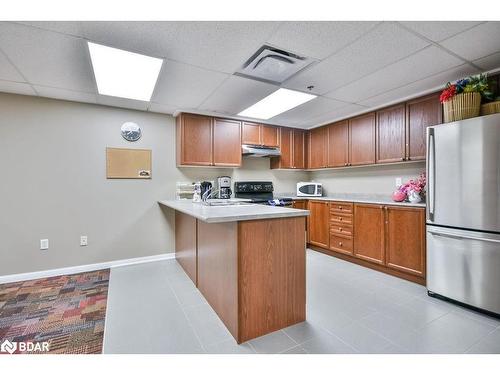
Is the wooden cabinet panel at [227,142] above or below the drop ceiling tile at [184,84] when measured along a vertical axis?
below

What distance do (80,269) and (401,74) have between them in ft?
14.8

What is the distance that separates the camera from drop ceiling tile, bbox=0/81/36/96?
8.77 feet

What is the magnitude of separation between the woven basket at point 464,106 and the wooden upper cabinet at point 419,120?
42 centimetres

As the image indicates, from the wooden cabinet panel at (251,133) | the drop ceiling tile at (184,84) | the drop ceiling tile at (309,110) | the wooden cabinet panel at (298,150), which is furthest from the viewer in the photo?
the wooden cabinet panel at (298,150)

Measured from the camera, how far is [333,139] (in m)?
4.34

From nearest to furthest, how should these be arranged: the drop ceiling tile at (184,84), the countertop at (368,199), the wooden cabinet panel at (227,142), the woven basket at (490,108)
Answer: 1. the woven basket at (490,108)
2. the drop ceiling tile at (184,84)
3. the countertop at (368,199)
4. the wooden cabinet panel at (227,142)

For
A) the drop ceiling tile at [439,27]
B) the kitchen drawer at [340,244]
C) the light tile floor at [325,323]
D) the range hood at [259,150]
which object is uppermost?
the drop ceiling tile at [439,27]

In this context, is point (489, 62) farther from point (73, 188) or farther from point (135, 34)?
point (73, 188)

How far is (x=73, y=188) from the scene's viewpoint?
130 inches

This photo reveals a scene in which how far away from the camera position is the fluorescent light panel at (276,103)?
10.1ft

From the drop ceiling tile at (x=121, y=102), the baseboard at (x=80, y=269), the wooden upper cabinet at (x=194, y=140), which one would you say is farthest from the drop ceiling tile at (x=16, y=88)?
the baseboard at (x=80, y=269)

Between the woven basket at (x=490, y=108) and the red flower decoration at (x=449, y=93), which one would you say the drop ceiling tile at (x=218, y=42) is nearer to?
the red flower decoration at (x=449, y=93)

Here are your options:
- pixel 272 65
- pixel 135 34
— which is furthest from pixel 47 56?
pixel 272 65

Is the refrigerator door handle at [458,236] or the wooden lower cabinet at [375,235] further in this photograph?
the wooden lower cabinet at [375,235]
